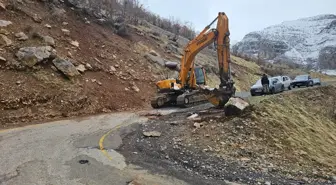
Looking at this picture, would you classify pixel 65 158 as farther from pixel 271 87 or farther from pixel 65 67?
pixel 271 87

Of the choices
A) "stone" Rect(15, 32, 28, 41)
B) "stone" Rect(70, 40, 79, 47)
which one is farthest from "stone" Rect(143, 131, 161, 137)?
"stone" Rect(70, 40, 79, 47)

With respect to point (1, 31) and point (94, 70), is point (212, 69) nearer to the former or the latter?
point (94, 70)

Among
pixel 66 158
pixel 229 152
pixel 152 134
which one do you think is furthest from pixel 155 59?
pixel 66 158

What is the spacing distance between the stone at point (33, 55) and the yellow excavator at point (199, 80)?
273 inches

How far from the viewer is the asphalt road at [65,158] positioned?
7.79 m

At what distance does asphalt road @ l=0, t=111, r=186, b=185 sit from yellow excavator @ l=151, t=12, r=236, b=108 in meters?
6.60

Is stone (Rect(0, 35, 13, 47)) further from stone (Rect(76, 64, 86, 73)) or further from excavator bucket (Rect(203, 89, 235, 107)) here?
excavator bucket (Rect(203, 89, 235, 107))

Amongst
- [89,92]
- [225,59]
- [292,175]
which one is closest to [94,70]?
[89,92]

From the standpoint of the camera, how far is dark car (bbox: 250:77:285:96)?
82.6 feet

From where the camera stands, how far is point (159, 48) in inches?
1356

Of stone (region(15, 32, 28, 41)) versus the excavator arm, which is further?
stone (region(15, 32, 28, 41))

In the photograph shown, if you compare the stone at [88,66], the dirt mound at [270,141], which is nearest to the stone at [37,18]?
the stone at [88,66]

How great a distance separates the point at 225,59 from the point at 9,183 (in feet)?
42.1

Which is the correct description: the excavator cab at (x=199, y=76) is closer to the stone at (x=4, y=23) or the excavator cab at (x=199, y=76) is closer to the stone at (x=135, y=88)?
the stone at (x=135, y=88)
